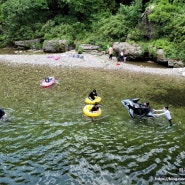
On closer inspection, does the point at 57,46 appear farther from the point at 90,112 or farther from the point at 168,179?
the point at 168,179

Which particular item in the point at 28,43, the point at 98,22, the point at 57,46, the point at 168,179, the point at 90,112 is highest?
the point at 98,22

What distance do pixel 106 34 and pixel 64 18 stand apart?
9.21 metres

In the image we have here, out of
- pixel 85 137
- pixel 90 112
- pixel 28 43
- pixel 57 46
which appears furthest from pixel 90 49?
pixel 85 137

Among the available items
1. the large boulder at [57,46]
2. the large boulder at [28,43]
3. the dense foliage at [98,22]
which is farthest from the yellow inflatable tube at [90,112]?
the large boulder at [28,43]

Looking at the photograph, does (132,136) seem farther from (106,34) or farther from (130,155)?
(106,34)

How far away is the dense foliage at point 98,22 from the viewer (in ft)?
113

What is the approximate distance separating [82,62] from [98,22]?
10999 mm

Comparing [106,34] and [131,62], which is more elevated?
[106,34]

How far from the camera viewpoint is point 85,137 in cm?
1614

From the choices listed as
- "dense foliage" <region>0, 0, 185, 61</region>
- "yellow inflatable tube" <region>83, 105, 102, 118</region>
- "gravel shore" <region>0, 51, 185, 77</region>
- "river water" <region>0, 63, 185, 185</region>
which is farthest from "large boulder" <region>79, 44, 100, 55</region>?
"yellow inflatable tube" <region>83, 105, 102, 118</region>

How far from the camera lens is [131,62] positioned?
1366 inches

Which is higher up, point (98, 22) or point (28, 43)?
point (98, 22)

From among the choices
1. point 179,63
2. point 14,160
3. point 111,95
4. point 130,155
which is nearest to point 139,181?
point 130,155

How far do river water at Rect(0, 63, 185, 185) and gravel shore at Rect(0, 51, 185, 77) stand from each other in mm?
4124
